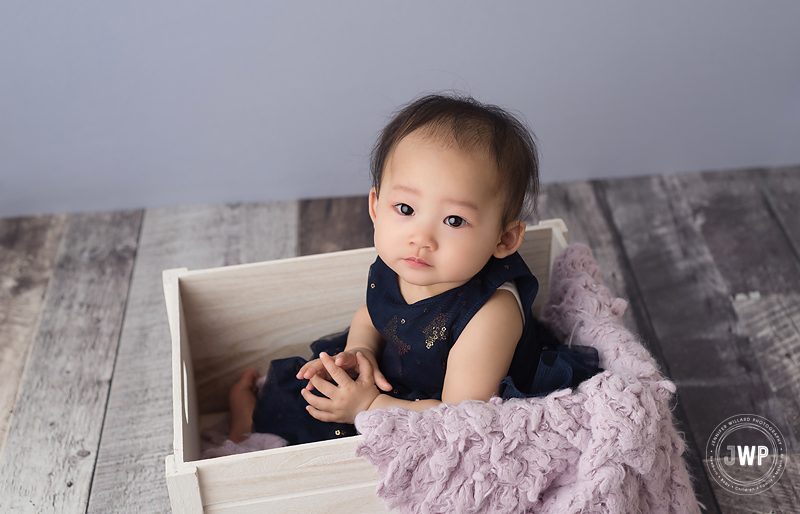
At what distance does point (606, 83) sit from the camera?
4.97 ft

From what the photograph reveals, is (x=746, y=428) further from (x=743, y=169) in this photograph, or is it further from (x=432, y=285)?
(x=743, y=169)

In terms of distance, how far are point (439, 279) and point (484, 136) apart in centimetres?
18

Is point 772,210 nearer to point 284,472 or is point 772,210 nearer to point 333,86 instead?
point 333,86

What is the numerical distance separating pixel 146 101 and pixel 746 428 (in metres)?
1.31

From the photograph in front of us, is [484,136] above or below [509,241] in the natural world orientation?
above

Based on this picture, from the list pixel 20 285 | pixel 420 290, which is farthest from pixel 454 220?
pixel 20 285

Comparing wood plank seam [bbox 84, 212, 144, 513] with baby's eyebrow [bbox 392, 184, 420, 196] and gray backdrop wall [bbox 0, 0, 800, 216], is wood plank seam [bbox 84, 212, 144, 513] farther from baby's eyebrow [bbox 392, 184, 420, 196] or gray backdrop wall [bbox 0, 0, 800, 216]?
baby's eyebrow [bbox 392, 184, 420, 196]

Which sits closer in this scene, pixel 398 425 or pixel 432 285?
pixel 398 425

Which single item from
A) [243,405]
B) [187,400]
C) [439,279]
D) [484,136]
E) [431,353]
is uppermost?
[484,136]

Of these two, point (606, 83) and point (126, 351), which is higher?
point (606, 83)

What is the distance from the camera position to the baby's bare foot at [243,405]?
1052 millimetres

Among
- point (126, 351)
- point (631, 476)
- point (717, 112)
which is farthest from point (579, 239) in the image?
point (126, 351)

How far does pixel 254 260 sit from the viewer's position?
146 centimetres

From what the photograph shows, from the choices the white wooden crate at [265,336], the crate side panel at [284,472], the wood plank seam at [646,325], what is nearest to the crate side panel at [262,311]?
the white wooden crate at [265,336]
